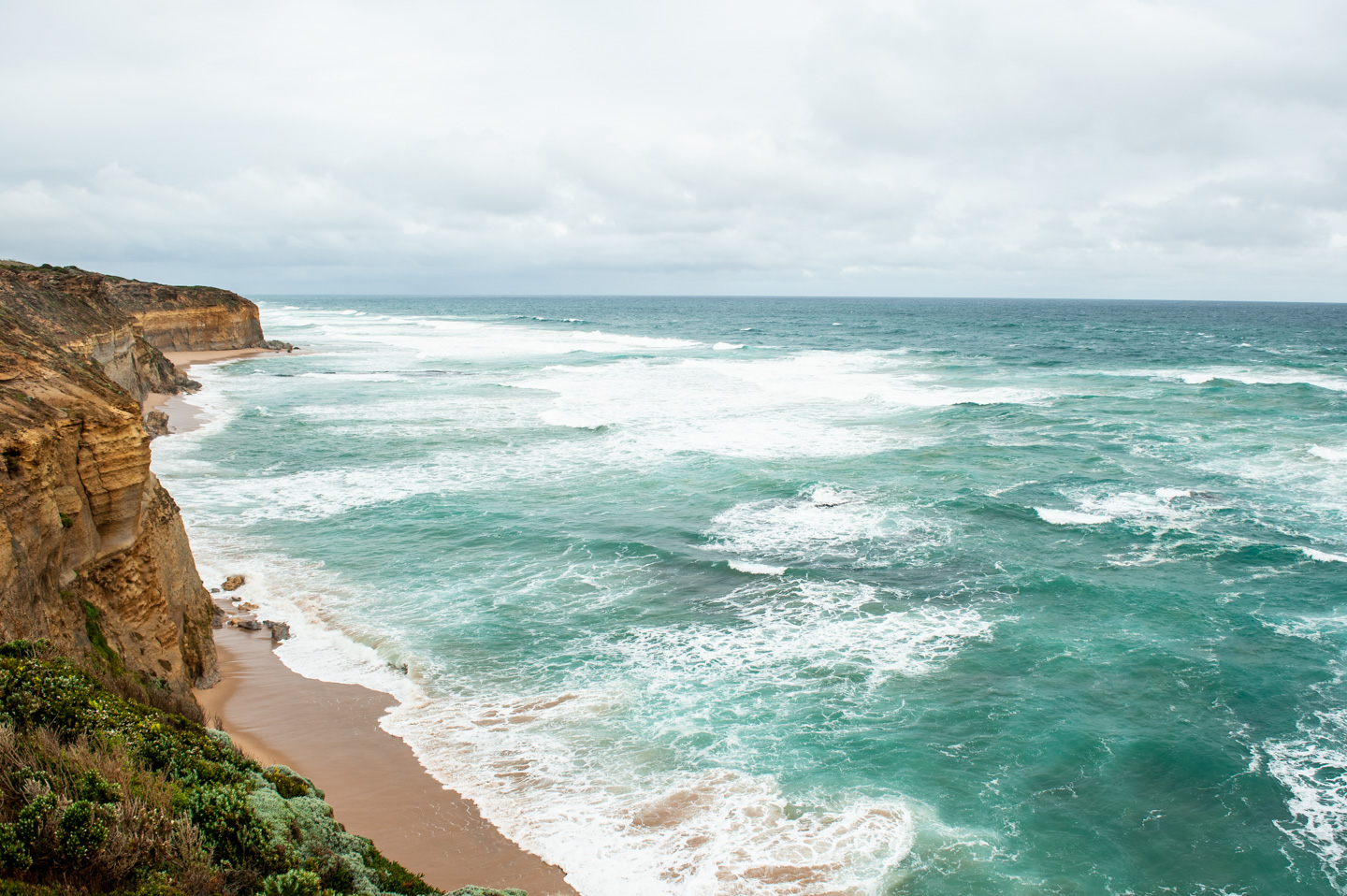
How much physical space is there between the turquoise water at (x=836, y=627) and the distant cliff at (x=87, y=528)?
2760 millimetres

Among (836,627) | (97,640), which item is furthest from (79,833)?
(836,627)

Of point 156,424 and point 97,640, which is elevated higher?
point 156,424

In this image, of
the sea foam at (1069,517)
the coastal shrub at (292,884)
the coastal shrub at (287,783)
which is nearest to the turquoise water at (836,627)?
the sea foam at (1069,517)

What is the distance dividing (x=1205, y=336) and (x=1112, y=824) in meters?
100

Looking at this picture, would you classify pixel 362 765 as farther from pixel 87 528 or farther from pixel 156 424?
pixel 156 424

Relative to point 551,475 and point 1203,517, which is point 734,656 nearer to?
point 551,475

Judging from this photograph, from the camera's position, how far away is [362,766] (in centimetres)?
1142

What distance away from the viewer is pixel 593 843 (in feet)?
32.4

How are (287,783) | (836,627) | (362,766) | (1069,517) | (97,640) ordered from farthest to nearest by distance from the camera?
(1069,517), (836,627), (362,766), (97,640), (287,783)

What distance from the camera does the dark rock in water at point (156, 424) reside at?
30.9 metres

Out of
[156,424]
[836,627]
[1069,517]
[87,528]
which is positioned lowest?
[836,627]

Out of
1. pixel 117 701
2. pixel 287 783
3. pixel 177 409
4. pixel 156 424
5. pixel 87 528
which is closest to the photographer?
pixel 117 701

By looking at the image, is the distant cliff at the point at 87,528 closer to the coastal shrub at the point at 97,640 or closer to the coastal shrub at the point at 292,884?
the coastal shrub at the point at 97,640

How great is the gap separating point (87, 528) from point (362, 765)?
4.84 metres
